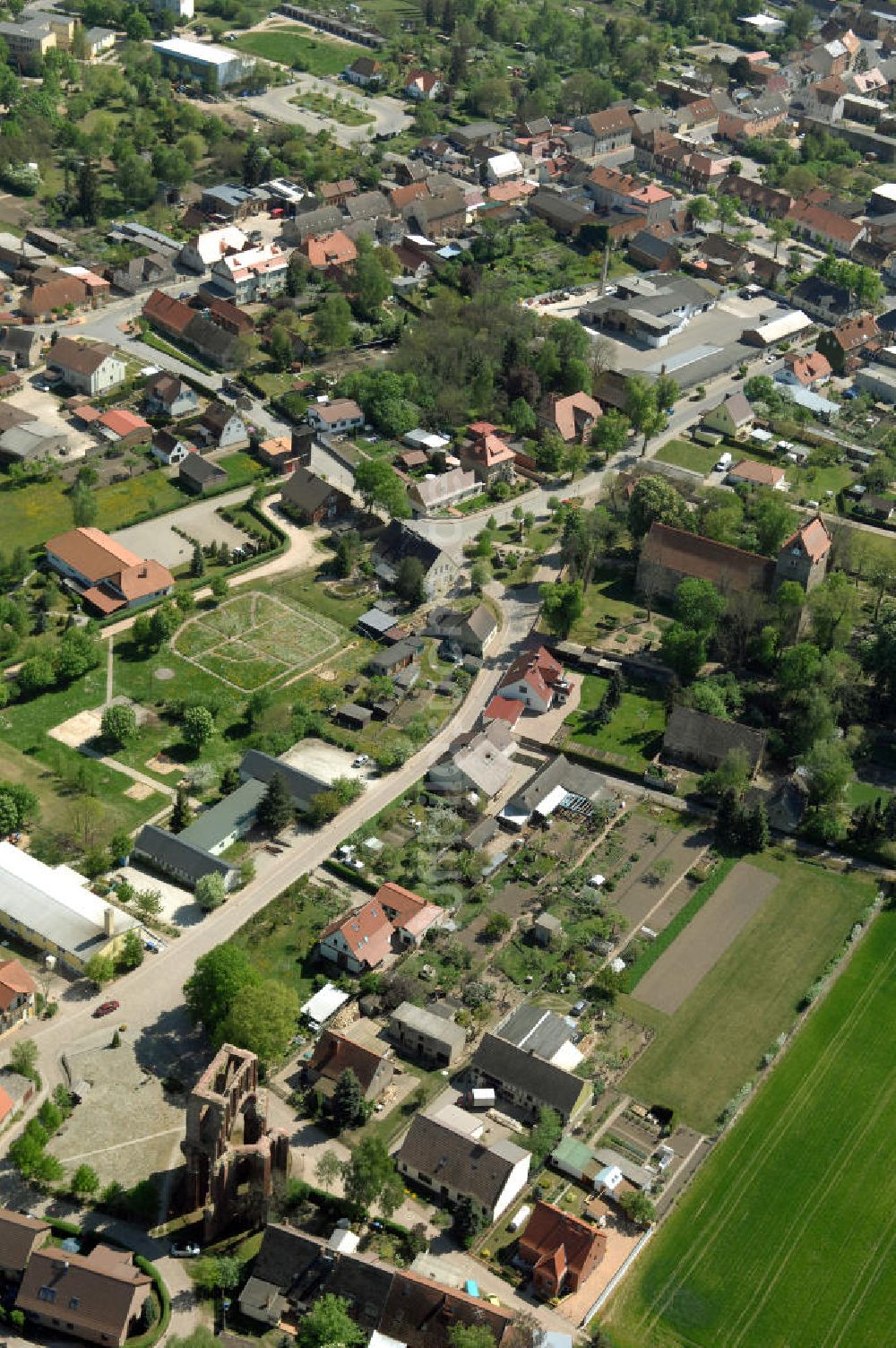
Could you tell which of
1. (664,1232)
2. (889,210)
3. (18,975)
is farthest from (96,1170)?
(889,210)

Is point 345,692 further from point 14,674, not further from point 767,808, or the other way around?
point 767,808

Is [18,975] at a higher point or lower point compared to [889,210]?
lower

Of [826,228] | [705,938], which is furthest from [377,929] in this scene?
[826,228]

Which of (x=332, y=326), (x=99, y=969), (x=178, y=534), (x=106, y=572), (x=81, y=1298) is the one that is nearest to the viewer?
(x=81, y=1298)

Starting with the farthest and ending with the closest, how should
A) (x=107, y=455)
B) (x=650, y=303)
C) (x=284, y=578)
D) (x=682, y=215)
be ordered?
(x=682, y=215), (x=650, y=303), (x=107, y=455), (x=284, y=578)

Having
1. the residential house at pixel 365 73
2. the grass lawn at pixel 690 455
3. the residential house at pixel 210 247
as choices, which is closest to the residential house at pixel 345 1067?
the grass lawn at pixel 690 455

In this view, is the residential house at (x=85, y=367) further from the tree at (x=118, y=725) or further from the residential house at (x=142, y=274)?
the tree at (x=118, y=725)

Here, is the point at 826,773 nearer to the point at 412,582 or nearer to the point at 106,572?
the point at 412,582
